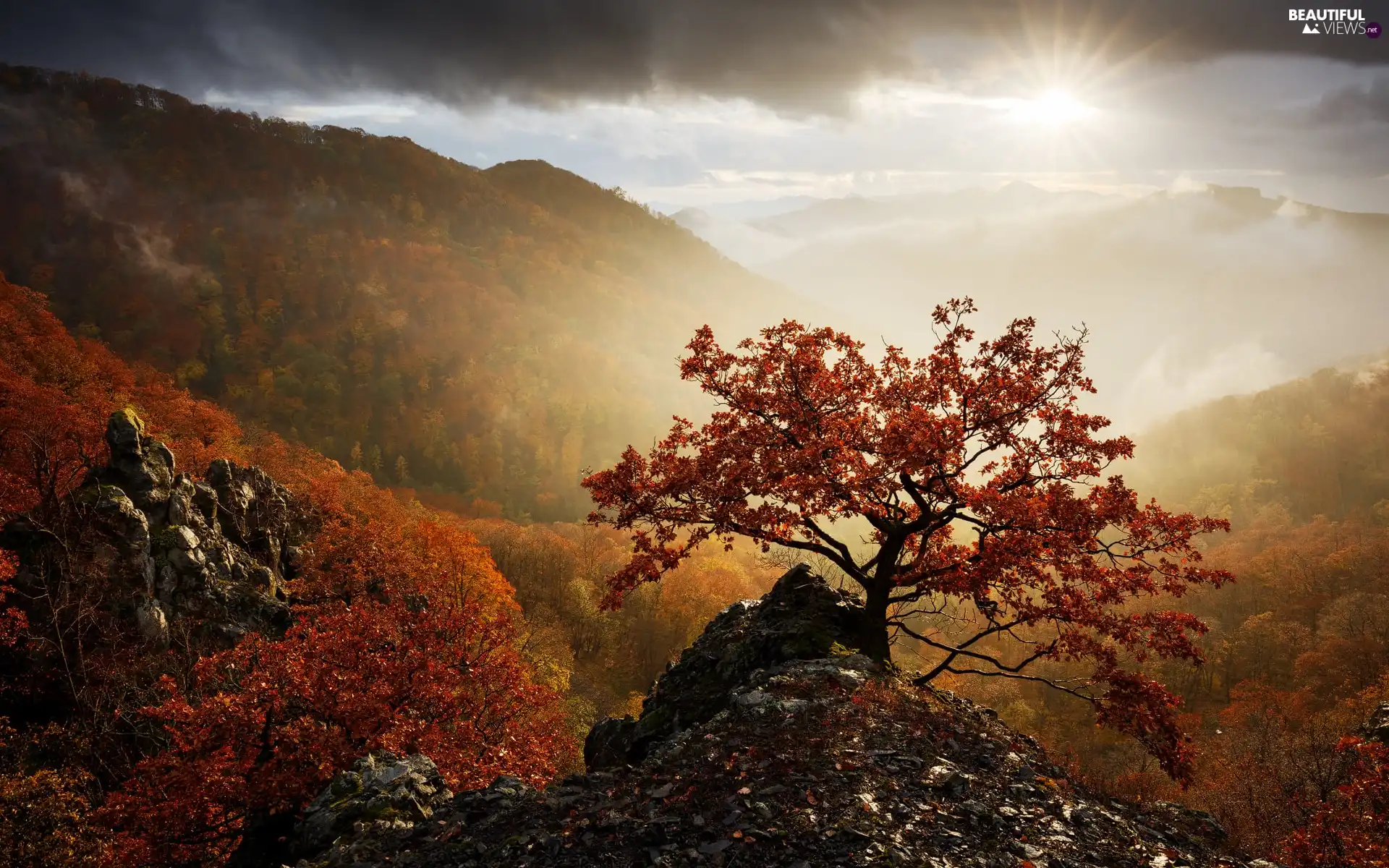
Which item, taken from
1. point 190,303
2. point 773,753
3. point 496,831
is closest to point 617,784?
point 496,831

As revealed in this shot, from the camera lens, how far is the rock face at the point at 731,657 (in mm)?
14484

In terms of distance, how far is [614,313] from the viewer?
638ft

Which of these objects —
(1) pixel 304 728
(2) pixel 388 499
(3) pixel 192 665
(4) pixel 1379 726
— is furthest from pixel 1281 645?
(2) pixel 388 499

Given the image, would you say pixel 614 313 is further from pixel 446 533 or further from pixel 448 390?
pixel 446 533

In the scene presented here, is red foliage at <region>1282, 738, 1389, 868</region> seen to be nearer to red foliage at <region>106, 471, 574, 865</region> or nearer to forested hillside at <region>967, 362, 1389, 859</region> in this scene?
forested hillside at <region>967, 362, 1389, 859</region>

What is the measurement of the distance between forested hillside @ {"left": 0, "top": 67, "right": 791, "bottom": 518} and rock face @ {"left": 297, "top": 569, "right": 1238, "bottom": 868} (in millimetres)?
114512

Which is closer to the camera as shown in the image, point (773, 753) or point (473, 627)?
point (773, 753)

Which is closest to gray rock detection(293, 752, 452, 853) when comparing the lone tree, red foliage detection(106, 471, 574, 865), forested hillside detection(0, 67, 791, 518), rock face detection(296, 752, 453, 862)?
rock face detection(296, 752, 453, 862)

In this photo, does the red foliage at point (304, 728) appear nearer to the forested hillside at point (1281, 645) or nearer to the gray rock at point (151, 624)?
the gray rock at point (151, 624)

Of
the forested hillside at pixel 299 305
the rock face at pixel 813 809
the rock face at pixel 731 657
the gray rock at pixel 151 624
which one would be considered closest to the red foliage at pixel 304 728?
the gray rock at pixel 151 624

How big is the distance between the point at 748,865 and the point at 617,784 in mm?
3071

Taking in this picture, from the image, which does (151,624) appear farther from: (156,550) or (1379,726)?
(1379,726)

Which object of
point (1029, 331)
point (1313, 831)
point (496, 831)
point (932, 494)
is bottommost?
point (1313, 831)

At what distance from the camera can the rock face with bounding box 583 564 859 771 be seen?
1448 centimetres
